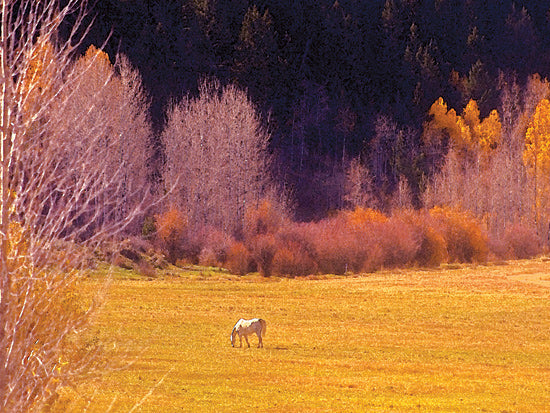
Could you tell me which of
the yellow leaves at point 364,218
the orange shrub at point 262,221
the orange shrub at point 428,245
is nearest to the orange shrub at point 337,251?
the orange shrub at point 262,221

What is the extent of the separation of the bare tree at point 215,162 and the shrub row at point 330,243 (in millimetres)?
3339

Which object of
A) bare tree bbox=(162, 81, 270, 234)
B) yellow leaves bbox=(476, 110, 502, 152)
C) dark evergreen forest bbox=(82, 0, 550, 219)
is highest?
dark evergreen forest bbox=(82, 0, 550, 219)

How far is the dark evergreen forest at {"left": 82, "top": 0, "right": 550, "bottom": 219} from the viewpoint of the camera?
4090 inches

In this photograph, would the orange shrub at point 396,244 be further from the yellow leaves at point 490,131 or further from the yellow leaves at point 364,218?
the yellow leaves at point 490,131

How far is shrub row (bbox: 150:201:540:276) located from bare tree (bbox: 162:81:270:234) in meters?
3.34

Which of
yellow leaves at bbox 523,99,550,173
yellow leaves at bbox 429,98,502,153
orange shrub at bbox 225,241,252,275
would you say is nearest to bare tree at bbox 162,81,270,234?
orange shrub at bbox 225,241,252,275

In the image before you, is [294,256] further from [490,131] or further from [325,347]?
[490,131]

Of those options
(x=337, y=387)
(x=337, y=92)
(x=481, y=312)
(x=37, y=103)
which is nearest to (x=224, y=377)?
(x=337, y=387)

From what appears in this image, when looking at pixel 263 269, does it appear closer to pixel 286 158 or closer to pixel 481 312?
pixel 481 312

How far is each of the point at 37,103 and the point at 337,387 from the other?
17628mm

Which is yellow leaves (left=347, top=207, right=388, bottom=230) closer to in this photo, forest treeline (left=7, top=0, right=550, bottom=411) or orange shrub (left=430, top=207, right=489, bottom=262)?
forest treeline (left=7, top=0, right=550, bottom=411)

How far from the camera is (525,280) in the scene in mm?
62062

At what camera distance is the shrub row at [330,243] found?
6675 cm

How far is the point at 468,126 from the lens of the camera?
366 feet
